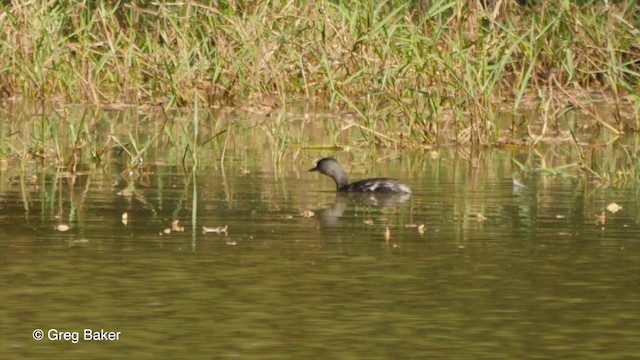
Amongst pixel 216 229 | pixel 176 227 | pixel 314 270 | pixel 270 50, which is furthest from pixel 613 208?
pixel 270 50

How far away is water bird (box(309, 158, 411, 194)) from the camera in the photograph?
12.9 meters

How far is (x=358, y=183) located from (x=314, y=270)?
367 cm

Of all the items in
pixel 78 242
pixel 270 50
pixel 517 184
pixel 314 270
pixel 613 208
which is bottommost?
pixel 314 270

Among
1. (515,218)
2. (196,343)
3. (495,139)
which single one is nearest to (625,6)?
(495,139)

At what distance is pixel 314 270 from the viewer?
9.59m

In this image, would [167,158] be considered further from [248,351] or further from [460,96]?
[248,351]

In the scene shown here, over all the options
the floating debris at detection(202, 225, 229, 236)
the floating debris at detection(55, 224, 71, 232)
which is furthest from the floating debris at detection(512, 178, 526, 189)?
the floating debris at detection(55, 224, 71, 232)

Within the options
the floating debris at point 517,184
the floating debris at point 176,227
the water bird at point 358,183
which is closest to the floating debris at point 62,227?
the floating debris at point 176,227

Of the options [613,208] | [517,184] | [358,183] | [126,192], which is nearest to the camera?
[613,208]

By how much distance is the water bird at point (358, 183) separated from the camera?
12.9m

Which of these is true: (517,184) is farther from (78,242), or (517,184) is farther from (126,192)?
(78,242)

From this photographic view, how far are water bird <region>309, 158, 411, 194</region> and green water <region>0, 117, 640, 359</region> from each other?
5.5 inches

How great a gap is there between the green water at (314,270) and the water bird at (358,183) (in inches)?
5.5

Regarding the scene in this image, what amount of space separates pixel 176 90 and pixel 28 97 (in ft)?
6.47
